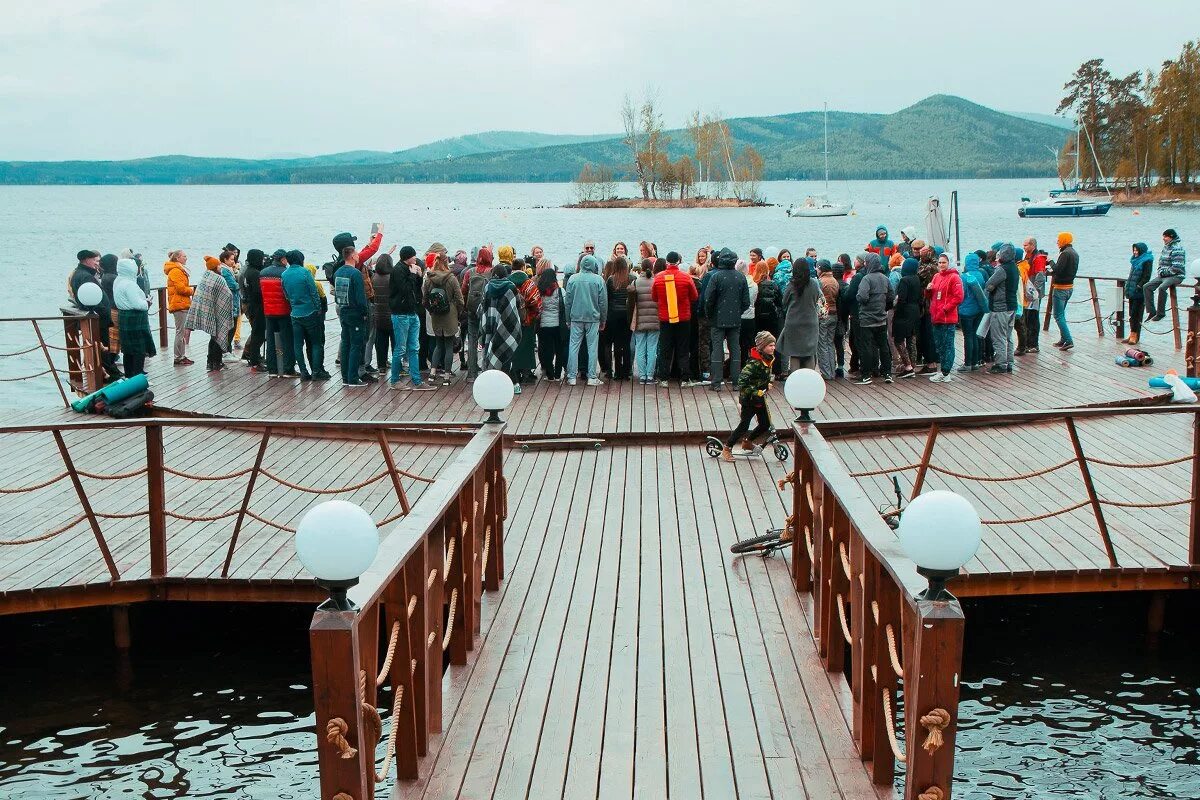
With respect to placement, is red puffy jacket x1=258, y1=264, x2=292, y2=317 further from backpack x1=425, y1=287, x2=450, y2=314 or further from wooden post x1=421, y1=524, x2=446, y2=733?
wooden post x1=421, y1=524, x2=446, y2=733

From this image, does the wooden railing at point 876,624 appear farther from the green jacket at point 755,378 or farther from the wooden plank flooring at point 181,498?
the wooden plank flooring at point 181,498

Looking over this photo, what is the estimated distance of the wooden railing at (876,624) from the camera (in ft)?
10.9

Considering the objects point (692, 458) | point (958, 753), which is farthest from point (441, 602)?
point (692, 458)

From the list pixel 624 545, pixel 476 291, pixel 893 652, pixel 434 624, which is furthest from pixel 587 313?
pixel 893 652

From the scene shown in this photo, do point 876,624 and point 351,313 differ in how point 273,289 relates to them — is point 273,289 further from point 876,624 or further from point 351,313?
point 876,624

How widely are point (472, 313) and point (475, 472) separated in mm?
7078

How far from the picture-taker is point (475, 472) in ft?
19.2

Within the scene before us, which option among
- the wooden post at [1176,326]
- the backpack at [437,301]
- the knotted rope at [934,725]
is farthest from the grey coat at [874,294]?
the knotted rope at [934,725]

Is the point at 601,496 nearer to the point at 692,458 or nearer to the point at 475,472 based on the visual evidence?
the point at 692,458

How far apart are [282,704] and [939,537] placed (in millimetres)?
5012

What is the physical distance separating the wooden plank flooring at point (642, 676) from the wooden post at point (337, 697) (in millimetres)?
982

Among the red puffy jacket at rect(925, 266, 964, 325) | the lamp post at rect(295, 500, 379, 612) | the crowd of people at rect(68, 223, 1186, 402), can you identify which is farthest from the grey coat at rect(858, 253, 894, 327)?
the lamp post at rect(295, 500, 379, 612)

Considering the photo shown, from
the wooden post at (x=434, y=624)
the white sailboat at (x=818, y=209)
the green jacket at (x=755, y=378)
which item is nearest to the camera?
the wooden post at (x=434, y=624)

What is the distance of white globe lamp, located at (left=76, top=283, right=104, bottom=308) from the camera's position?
40.8 ft
